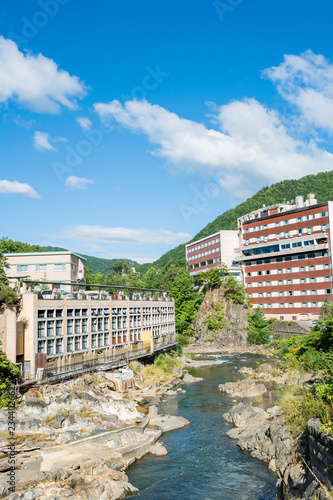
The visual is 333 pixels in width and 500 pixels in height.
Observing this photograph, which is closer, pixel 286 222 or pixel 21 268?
Result: pixel 21 268

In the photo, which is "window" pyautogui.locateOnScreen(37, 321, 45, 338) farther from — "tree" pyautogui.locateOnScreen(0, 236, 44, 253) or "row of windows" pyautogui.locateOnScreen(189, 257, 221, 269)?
"row of windows" pyautogui.locateOnScreen(189, 257, 221, 269)

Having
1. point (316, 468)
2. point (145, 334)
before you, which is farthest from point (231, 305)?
point (316, 468)

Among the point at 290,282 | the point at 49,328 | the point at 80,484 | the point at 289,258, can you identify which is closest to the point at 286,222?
the point at 289,258

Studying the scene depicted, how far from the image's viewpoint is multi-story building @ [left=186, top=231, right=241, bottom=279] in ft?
296

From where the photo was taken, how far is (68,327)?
35469 millimetres

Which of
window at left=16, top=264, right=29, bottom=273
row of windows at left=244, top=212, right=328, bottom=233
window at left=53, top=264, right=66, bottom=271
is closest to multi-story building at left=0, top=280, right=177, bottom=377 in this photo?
window at left=53, top=264, right=66, bottom=271

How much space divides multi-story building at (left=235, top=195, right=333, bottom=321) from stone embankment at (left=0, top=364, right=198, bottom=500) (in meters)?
48.9

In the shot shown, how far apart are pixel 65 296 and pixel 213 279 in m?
53.7

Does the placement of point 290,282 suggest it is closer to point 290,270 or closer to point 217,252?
point 290,270

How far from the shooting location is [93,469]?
1889 cm

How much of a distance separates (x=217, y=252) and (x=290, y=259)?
69.2ft

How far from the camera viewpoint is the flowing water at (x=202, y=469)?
1869 centimetres

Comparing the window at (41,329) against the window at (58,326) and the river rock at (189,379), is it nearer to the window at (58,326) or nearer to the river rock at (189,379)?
the window at (58,326)

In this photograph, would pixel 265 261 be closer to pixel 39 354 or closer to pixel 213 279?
pixel 213 279
